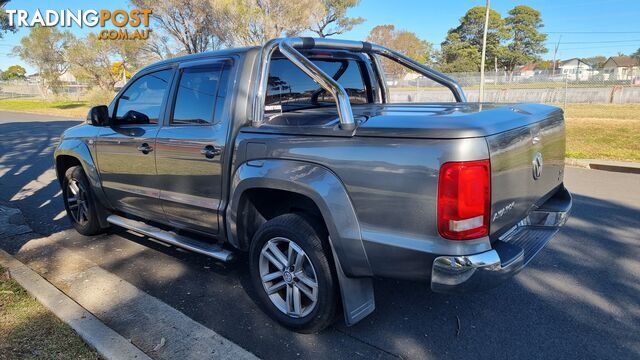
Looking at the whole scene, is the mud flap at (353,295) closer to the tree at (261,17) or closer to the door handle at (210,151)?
the door handle at (210,151)

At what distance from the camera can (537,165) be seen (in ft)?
9.24

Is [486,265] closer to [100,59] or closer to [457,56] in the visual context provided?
[100,59]

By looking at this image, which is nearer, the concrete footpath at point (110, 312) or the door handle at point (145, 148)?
the concrete footpath at point (110, 312)

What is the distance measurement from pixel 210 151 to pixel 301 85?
0.97 m

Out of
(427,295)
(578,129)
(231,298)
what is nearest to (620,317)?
(427,295)

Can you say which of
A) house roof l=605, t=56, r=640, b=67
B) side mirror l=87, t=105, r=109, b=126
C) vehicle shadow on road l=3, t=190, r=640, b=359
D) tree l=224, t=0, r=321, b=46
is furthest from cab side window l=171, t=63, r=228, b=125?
house roof l=605, t=56, r=640, b=67

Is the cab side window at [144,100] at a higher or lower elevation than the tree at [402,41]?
lower

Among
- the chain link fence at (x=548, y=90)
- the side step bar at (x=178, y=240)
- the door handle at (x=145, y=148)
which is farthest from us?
the chain link fence at (x=548, y=90)

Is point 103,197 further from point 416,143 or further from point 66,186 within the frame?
point 416,143

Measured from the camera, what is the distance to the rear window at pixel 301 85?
3525mm

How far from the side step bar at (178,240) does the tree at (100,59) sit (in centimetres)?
3609

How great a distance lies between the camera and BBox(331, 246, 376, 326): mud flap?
2709 millimetres

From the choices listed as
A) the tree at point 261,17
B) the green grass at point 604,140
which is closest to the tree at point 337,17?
the tree at point 261,17

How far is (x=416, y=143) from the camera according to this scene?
2273mm
